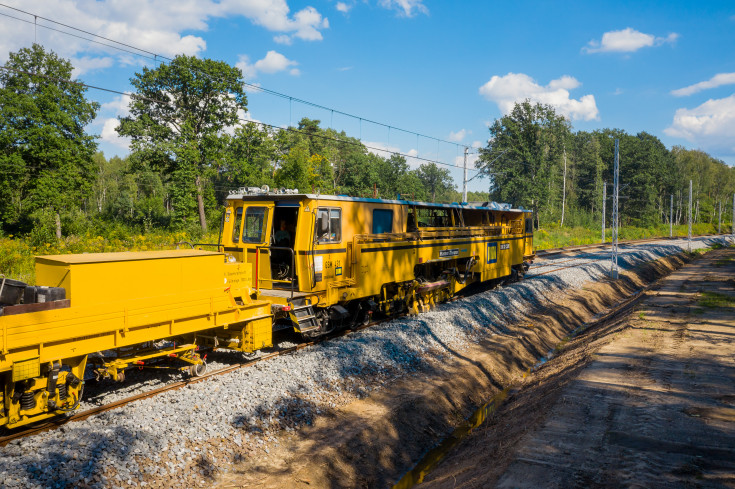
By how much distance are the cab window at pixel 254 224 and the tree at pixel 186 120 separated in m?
26.3

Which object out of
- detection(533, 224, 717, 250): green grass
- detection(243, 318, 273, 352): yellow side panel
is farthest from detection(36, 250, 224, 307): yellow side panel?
detection(533, 224, 717, 250): green grass

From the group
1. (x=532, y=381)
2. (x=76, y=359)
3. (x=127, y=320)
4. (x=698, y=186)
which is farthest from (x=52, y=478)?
(x=698, y=186)

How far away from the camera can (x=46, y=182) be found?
3416 centimetres

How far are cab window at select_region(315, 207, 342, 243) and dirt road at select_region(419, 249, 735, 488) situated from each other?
5362mm

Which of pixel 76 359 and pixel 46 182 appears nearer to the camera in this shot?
pixel 76 359

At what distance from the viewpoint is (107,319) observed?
696cm

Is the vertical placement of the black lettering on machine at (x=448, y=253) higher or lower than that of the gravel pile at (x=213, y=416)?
higher

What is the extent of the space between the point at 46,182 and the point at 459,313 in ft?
110

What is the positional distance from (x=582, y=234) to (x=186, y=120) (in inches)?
1888

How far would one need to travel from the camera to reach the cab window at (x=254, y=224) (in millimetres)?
11305

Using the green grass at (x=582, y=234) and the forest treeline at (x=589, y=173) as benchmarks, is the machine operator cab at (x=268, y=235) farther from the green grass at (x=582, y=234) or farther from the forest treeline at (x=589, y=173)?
the green grass at (x=582, y=234)

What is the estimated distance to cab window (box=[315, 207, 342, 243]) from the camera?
1092cm

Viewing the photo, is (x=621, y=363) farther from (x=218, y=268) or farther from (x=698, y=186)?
(x=698, y=186)

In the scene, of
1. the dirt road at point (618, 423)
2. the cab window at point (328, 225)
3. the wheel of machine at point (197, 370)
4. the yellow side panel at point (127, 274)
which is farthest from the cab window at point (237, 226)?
the dirt road at point (618, 423)
